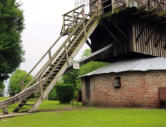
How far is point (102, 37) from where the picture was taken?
20625 millimetres

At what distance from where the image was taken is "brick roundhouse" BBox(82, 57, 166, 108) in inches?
607

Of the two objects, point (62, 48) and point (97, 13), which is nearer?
point (62, 48)

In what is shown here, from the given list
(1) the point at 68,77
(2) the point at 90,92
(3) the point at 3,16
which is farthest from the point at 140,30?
(1) the point at 68,77

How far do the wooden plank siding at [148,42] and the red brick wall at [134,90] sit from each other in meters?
2.62

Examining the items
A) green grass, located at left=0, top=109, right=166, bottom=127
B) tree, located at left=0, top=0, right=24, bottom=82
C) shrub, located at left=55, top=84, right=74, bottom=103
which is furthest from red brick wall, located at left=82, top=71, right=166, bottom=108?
tree, located at left=0, top=0, right=24, bottom=82

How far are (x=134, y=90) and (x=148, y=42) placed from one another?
16.4 feet

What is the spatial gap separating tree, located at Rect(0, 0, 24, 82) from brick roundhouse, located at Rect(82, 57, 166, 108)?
802cm

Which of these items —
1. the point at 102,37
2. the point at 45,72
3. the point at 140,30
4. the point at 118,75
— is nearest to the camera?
the point at 45,72

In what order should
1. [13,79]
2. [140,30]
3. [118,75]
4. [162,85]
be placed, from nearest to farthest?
1. [162,85]
2. [118,75]
3. [140,30]
4. [13,79]

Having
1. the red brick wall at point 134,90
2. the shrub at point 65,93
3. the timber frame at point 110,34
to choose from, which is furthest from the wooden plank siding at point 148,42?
the shrub at point 65,93

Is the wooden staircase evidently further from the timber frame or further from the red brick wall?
the red brick wall

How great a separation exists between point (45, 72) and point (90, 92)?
5.71m

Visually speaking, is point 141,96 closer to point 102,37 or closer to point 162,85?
point 162,85

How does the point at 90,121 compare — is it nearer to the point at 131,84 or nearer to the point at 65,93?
the point at 131,84
